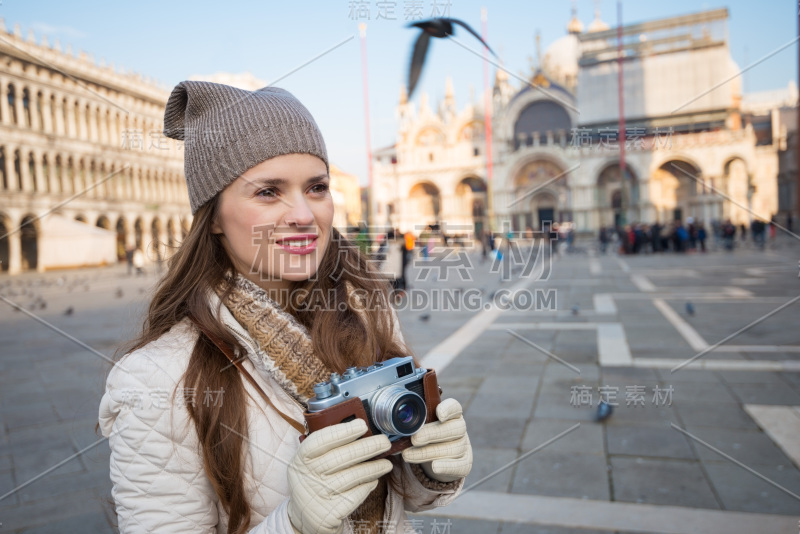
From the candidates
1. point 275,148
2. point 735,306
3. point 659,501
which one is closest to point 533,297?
point 735,306

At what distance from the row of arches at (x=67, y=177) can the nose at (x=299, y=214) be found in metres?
11.5

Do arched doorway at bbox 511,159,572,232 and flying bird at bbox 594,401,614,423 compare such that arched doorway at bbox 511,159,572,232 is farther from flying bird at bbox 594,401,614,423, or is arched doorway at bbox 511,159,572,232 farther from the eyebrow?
the eyebrow

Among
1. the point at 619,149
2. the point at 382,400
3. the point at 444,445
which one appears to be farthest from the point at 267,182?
the point at 619,149

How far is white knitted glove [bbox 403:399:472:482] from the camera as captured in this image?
112cm

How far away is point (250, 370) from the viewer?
123 cm

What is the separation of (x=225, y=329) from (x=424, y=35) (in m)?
1.42

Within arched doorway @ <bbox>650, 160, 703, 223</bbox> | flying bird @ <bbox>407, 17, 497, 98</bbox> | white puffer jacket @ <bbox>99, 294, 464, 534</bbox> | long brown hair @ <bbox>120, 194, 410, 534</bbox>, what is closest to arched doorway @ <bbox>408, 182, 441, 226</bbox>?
A: arched doorway @ <bbox>650, 160, 703, 223</bbox>

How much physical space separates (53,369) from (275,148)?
6.00 m

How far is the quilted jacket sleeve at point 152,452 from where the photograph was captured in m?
1.04

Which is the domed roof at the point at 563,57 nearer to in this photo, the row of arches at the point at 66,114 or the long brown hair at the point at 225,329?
the row of arches at the point at 66,114

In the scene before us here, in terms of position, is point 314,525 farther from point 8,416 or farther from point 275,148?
point 8,416

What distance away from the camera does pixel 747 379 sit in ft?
15.6

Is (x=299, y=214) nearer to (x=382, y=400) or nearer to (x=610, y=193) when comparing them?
(x=382, y=400)

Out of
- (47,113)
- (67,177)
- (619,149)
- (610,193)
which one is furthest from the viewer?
(610,193)
